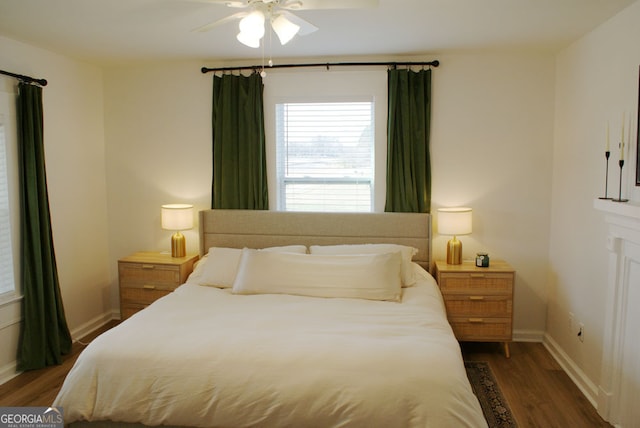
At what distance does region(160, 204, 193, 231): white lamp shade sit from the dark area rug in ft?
8.55

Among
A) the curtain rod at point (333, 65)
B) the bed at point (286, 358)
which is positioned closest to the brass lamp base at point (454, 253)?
the bed at point (286, 358)

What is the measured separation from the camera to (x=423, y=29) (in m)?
3.07

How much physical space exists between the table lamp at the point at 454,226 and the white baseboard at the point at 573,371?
3.35 feet

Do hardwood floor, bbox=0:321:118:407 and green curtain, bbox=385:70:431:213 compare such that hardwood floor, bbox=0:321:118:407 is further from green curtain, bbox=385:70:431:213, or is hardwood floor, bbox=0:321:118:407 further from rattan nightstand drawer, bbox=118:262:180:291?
green curtain, bbox=385:70:431:213

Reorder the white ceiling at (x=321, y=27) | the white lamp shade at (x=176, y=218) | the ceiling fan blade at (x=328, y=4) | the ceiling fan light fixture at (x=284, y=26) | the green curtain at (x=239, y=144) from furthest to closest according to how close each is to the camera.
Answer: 1. the green curtain at (x=239, y=144)
2. the white lamp shade at (x=176, y=218)
3. the white ceiling at (x=321, y=27)
4. the ceiling fan light fixture at (x=284, y=26)
5. the ceiling fan blade at (x=328, y=4)

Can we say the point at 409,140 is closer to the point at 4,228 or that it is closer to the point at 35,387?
the point at 4,228

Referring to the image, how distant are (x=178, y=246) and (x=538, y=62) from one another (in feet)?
11.3

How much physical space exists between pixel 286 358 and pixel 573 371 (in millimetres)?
2319

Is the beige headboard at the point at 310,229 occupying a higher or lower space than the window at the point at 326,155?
lower

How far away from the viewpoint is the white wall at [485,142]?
368 cm

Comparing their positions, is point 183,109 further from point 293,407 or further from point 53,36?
point 293,407

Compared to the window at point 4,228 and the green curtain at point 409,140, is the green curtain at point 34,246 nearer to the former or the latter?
the window at point 4,228

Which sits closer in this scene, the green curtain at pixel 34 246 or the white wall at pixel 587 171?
the white wall at pixel 587 171

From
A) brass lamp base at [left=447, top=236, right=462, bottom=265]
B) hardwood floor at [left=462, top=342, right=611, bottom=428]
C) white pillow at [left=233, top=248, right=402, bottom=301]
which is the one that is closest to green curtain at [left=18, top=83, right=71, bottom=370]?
white pillow at [left=233, top=248, right=402, bottom=301]
